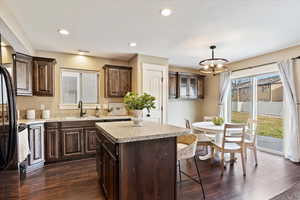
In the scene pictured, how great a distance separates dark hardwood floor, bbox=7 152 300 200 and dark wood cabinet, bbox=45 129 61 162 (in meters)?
0.16

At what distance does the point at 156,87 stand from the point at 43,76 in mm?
2667

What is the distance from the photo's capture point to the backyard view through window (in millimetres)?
4047

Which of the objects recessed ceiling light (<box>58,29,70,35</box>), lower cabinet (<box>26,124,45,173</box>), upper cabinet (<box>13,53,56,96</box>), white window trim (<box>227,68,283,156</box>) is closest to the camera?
recessed ceiling light (<box>58,29,70,35</box>)

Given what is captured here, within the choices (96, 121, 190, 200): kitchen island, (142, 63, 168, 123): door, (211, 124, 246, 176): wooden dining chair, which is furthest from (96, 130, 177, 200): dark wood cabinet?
(142, 63, 168, 123): door

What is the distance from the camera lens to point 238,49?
3.77m

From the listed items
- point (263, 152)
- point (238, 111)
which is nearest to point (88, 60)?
point (238, 111)

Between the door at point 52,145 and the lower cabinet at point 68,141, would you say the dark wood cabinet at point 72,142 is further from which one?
the door at point 52,145

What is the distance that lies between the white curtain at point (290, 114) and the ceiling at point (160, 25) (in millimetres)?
546

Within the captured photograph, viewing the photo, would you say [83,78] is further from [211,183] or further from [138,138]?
[211,183]

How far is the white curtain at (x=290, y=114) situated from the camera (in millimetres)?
3461

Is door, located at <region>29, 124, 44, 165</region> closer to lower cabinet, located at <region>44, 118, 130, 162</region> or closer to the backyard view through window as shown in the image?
lower cabinet, located at <region>44, 118, 130, 162</region>

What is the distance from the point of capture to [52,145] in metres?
3.37

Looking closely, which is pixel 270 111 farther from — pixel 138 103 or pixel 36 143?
pixel 36 143

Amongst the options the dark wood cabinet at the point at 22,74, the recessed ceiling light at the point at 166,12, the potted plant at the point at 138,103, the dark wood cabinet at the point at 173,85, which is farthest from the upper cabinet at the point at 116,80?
the recessed ceiling light at the point at 166,12
